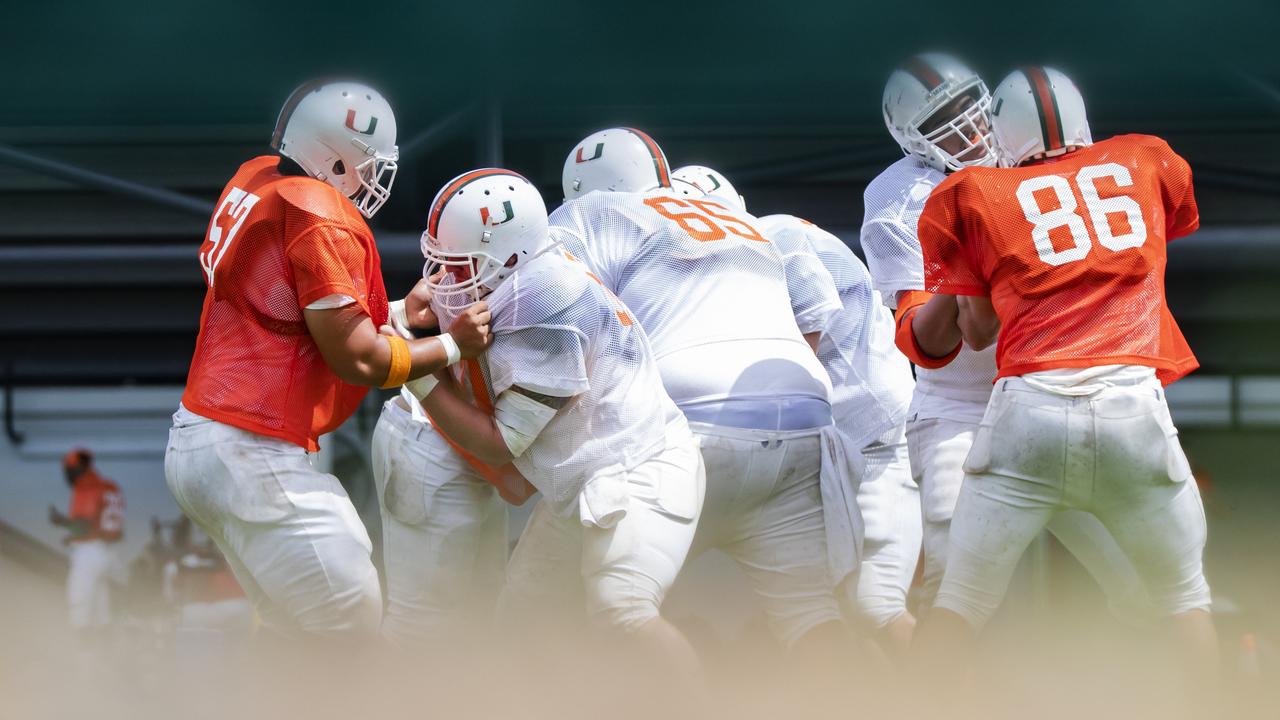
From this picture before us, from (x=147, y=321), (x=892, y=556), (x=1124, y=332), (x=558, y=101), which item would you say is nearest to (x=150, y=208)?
(x=147, y=321)

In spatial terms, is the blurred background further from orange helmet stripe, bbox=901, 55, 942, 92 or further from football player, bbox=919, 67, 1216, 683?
orange helmet stripe, bbox=901, 55, 942, 92

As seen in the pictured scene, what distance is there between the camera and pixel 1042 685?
403 centimetres

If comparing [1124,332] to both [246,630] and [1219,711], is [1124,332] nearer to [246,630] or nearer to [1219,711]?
[1219,711]

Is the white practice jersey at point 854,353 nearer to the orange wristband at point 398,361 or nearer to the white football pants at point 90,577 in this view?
the orange wristband at point 398,361

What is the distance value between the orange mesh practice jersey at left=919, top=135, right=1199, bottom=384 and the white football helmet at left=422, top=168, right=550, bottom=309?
1086 millimetres

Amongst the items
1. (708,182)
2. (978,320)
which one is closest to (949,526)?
(978,320)

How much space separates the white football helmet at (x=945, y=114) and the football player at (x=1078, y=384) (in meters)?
0.80

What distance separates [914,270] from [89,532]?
8.08m

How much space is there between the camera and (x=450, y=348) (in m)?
3.09

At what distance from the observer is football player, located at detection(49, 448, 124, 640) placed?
9.62 meters

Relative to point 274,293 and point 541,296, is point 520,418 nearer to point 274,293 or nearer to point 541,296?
point 541,296

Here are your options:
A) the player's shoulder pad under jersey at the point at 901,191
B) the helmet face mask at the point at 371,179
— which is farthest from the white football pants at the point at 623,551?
the player's shoulder pad under jersey at the point at 901,191

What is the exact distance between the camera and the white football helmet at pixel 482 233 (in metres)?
3.17

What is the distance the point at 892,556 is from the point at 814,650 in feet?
2.31
